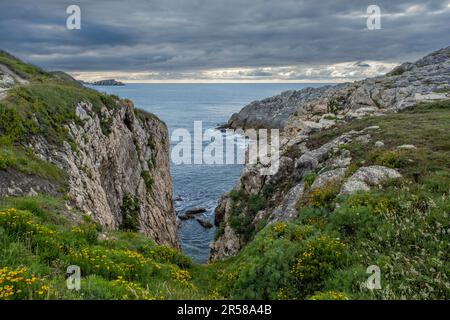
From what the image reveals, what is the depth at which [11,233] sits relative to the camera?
9945mm

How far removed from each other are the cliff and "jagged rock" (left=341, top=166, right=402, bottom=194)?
1204 centimetres

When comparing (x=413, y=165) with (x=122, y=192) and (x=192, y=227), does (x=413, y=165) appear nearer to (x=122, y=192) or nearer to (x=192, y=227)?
(x=122, y=192)

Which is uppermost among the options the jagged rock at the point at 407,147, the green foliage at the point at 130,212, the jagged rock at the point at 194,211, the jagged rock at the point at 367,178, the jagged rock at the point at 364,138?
the jagged rock at the point at 364,138

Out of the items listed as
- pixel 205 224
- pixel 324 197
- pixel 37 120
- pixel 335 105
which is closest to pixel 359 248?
pixel 324 197

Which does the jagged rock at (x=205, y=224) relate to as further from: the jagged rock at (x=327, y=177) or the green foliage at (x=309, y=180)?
the jagged rock at (x=327, y=177)

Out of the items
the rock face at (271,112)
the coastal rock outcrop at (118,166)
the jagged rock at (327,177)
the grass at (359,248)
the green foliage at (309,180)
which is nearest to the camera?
the grass at (359,248)

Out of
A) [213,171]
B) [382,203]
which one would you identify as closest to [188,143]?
[213,171]

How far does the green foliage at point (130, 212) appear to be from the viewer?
27.0 m

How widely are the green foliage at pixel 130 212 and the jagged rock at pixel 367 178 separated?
1720 centimetres

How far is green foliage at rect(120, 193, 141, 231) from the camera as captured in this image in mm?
26953

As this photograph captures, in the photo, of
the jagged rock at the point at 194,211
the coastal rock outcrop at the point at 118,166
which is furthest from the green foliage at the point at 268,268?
the jagged rock at the point at 194,211

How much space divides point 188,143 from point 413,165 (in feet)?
317

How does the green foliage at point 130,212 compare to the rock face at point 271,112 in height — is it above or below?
below

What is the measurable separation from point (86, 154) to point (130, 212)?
20.3ft
